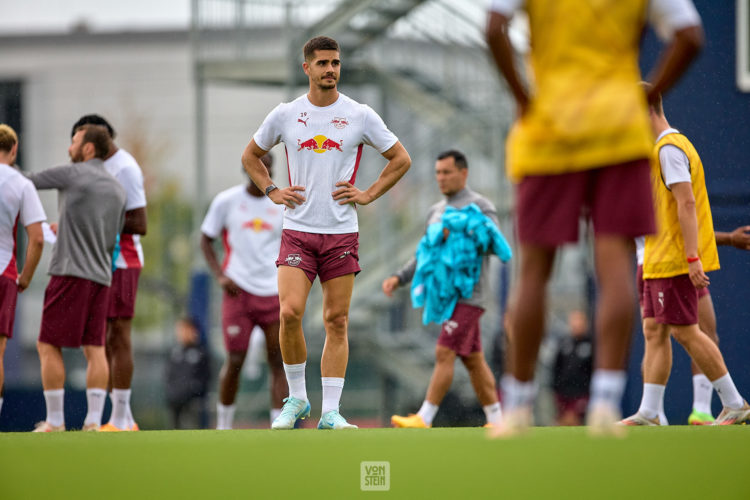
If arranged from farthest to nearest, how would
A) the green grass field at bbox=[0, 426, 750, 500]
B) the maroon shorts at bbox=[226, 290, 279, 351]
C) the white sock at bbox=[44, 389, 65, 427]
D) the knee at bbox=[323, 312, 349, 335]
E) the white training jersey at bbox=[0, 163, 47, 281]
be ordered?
the maroon shorts at bbox=[226, 290, 279, 351] < the white sock at bbox=[44, 389, 65, 427] < the white training jersey at bbox=[0, 163, 47, 281] < the knee at bbox=[323, 312, 349, 335] < the green grass field at bbox=[0, 426, 750, 500]

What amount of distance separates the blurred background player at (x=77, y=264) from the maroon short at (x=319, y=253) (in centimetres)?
158

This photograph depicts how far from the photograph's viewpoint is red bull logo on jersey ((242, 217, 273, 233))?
857 cm

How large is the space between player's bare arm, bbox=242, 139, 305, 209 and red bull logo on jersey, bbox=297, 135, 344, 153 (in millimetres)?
233

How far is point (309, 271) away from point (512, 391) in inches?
84.7

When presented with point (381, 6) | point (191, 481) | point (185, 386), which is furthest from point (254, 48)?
point (191, 481)

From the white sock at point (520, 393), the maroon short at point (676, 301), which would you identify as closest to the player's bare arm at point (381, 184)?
the maroon short at point (676, 301)

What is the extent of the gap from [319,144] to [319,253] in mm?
616

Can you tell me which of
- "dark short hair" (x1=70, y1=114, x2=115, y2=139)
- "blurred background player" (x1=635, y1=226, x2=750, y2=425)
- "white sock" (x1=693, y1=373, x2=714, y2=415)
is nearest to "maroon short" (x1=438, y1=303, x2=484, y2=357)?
"blurred background player" (x1=635, y1=226, x2=750, y2=425)

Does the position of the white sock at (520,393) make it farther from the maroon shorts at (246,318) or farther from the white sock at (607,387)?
the maroon shorts at (246,318)

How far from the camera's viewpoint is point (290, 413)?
6.08 metres

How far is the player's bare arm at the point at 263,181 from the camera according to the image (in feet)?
19.3

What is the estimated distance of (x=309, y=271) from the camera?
597 centimetres

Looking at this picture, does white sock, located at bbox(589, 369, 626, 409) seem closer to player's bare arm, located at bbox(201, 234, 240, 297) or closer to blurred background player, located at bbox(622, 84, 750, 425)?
blurred background player, located at bbox(622, 84, 750, 425)

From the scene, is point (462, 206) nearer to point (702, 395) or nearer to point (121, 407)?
point (702, 395)
